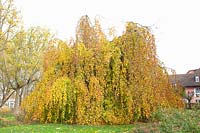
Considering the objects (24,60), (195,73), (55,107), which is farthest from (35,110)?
Answer: (195,73)

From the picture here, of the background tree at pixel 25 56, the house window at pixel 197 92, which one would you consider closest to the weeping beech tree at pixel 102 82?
the background tree at pixel 25 56

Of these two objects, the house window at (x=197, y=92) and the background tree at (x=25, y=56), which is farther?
the house window at (x=197, y=92)

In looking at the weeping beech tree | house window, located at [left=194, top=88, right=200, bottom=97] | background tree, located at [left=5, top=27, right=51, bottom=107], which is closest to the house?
house window, located at [left=194, top=88, right=200, bottom=97]

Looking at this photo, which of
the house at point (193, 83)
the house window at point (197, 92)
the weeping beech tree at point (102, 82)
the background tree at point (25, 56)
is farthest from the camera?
the house at point (193, 83)

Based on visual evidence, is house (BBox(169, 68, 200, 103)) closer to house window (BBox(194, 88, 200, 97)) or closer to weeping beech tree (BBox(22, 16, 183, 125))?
house window (BBox(194, 88, 200, 97))

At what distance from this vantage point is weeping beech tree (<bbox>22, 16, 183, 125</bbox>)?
14508 mm

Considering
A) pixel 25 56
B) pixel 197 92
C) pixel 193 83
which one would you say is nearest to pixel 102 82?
pixel 25 56

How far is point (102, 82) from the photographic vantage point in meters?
15.0

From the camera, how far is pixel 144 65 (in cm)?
1469

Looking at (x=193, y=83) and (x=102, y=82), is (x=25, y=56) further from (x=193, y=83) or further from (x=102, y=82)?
(x=193, y=83)

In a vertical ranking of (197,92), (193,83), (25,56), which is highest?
(25,56)

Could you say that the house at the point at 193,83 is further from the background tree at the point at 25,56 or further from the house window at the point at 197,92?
the background tree at the point at 25,56

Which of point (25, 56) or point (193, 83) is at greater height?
point (25, 56)

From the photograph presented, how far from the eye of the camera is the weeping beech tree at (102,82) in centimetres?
1451
